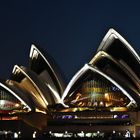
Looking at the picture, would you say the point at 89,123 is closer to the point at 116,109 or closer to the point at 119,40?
the point at 116,109

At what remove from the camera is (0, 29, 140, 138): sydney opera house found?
84875 mm

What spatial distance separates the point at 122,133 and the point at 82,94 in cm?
863

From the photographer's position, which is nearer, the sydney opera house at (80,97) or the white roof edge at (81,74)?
the sydney opera house at (80,97)

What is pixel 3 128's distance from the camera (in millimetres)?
86812

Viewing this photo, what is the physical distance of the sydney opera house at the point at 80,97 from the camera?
84.9 m

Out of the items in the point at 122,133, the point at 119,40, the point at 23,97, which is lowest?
the point at 122,133

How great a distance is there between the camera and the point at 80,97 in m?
88.6

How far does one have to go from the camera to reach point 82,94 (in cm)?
8875

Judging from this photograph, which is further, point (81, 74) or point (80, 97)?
point (80, 97)

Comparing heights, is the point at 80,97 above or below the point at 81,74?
below

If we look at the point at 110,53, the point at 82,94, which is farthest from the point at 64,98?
the point at 110,53

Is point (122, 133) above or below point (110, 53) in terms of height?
below

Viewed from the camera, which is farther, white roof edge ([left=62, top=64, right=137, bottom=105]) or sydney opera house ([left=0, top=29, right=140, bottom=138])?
white roof edge ([left=62, top=64, right=137, bottom=105])

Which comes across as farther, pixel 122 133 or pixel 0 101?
pixel 0 101
